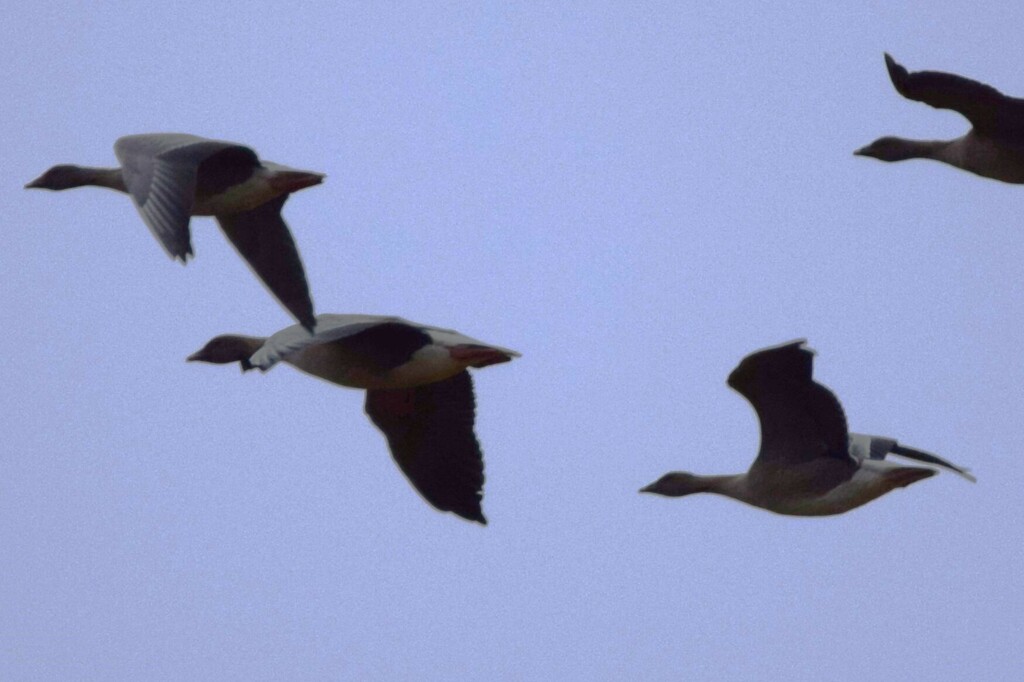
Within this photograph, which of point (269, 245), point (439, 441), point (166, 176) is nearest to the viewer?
point (166, 176)

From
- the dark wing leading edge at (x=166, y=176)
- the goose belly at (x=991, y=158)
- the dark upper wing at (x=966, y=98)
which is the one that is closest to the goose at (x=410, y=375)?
the dark wing leading edge at (x=166, y=176)

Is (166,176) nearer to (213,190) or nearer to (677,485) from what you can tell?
(213,190)

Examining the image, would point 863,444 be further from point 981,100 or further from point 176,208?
point 176,208

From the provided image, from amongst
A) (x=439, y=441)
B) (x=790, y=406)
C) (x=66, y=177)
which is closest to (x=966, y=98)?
(x=790, y=406)

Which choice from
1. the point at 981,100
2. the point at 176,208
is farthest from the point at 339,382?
the point at 981,100

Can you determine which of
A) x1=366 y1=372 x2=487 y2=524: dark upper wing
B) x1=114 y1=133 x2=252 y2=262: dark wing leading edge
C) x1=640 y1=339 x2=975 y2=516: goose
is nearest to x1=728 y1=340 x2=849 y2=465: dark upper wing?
x1=640 y1=339 x2=975 y2=516: goose

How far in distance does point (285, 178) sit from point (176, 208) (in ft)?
5.77

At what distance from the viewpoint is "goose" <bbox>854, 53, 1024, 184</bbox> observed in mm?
15492

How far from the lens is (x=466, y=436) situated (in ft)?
56.3

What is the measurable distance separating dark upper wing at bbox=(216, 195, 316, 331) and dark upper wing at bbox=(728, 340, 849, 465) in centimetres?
356

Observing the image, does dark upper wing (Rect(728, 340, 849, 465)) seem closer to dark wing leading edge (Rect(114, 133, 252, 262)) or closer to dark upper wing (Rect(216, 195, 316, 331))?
dark upper wing (Rect(216, 195, 316, 331))

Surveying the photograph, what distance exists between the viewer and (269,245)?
16891 mm

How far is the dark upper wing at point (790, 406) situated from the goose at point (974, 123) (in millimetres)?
2172

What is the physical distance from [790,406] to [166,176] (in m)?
4.79
